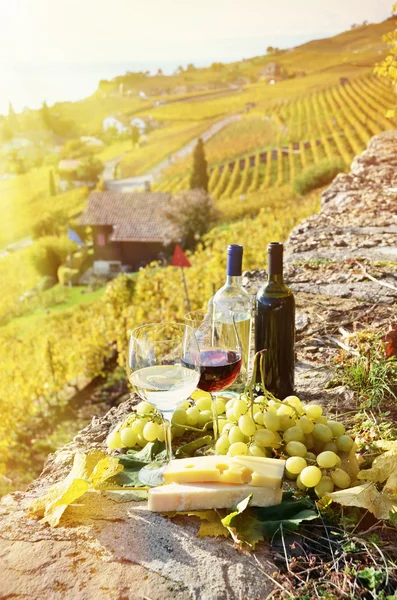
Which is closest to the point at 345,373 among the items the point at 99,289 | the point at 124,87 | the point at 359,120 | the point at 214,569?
the point at 214,569

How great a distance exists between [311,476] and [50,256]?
22.3 metres

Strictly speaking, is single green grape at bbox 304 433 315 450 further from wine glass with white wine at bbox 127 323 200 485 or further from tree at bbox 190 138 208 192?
tree at bbox 190 138 208 192

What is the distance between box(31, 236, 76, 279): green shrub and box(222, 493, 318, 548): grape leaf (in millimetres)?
21575

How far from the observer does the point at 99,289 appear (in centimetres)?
1905

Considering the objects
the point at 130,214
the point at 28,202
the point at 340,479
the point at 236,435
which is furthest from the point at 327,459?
the point at 28,202

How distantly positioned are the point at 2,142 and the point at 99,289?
38.2 ft

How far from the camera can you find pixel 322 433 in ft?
2.84

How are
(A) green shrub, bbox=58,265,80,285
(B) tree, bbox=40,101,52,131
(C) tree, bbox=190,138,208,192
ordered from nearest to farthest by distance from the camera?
(C) tree, bbox=190,138,208,192 < (A) green shrub, bbox=58,265,80,285 < (B) tree, bbox=40,101,52,131

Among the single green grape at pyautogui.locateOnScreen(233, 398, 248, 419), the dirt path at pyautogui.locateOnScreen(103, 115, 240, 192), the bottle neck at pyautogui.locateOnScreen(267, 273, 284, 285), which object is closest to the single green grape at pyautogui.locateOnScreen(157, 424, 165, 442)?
the single green grape at pyautogui.locateOnScreen(233, 398, 248, 419)

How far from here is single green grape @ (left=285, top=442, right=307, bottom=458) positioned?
84cm

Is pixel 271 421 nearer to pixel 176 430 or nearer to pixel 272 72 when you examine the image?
pixel 176 430

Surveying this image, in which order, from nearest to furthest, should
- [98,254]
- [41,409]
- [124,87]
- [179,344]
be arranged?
[179,344]
[41,409]
[98,254]
[124,87]

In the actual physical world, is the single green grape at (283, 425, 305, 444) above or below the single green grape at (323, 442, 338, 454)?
Answer: above

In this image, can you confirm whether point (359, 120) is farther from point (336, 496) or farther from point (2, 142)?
point (2, 142)
